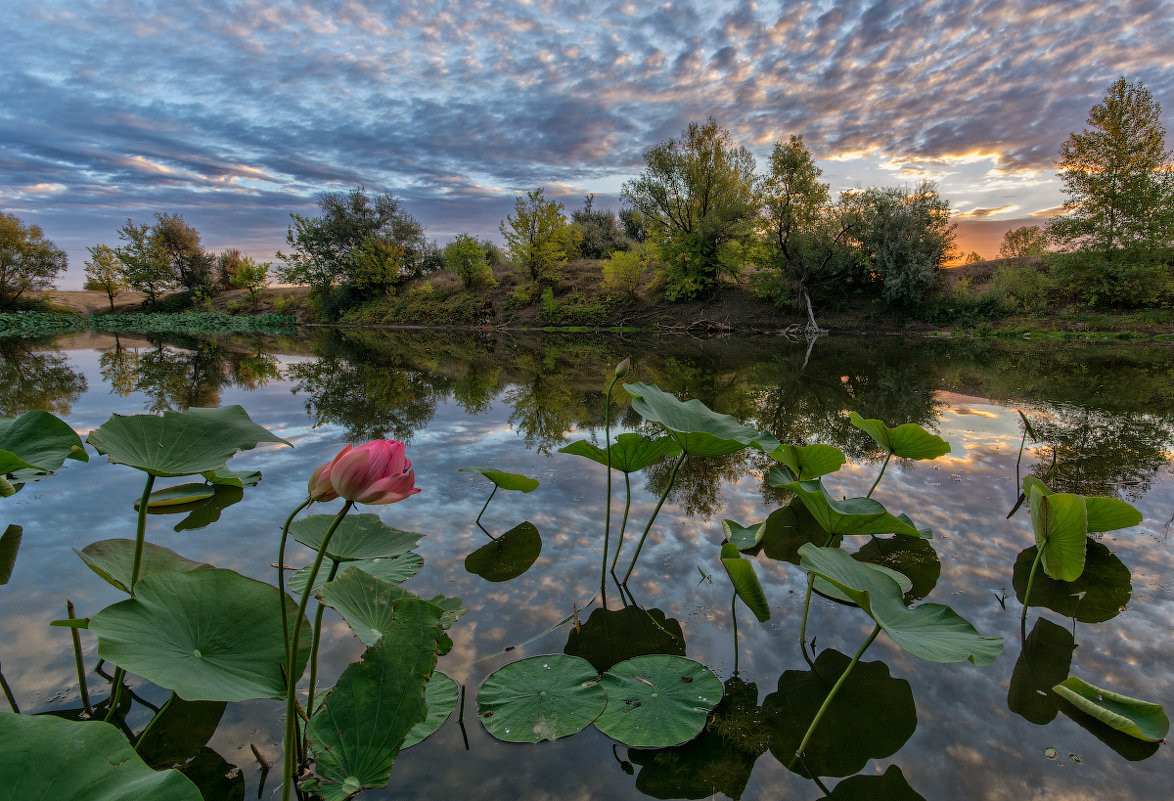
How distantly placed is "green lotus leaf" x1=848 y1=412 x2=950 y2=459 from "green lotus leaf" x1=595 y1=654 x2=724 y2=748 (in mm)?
1616

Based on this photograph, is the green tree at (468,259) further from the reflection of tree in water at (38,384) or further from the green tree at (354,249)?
the reflection of tree in water at (38,384)

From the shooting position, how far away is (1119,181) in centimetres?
1736

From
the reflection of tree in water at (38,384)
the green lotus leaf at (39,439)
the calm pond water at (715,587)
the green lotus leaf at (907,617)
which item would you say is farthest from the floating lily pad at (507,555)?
the reflection of tree in water at (38,384)

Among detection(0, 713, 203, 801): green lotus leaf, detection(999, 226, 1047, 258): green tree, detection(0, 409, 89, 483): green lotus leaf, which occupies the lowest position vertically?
detection(0, 713, 203, 801): green lotus leaf

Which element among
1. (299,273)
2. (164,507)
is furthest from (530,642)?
(299,273)

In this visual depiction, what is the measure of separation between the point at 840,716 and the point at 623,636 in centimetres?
71

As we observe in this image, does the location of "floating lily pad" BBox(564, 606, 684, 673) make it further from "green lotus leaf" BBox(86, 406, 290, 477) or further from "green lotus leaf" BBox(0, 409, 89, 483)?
"green lotus leaf" BBox(0, 409, 89, 483)


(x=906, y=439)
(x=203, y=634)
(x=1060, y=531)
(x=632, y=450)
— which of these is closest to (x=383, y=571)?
(x=203, y=634)

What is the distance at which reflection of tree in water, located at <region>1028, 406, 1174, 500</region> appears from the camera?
331 centimetres

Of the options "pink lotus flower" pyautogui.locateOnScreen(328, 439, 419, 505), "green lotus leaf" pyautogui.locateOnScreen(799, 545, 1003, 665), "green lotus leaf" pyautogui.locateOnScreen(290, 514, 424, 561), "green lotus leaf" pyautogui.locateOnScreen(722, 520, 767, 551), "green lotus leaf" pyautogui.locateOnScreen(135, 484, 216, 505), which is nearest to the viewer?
"pink lotus flower" pyautogui.locateOnScreen(328, 439, 419, 505)

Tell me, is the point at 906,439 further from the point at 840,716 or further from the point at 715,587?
the point at 840,716

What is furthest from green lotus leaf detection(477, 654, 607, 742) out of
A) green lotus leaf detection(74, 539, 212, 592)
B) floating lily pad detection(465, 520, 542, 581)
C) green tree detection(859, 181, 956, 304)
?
green tree detection(859, 181, 956, 304)

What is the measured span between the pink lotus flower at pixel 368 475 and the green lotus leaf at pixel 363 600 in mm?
402

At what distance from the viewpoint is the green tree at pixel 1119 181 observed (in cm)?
1667
